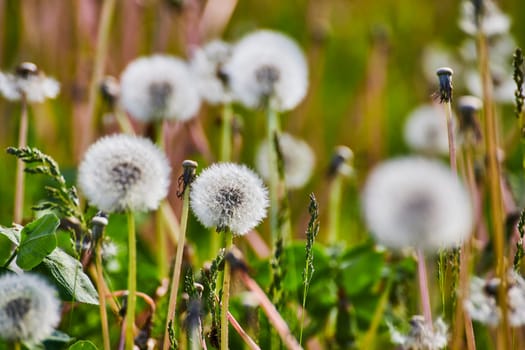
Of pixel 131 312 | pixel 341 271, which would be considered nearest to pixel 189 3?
pixel 341 271

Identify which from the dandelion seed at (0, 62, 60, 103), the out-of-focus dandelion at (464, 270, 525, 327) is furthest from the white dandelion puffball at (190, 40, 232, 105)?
the out-of-focus dandelion at (464, 270, 525, 327)

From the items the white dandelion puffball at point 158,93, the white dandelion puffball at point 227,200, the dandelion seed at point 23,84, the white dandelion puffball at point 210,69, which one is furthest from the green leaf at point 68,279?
the white dandelion puffball at point 210,69

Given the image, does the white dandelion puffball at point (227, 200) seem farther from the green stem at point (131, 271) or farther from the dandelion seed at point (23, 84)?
the dandelion seed at point (23, 84)

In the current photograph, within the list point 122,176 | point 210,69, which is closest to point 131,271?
point 122,176

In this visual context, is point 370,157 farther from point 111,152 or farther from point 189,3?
point 111,152

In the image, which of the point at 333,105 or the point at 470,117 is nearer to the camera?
the point at 470,117

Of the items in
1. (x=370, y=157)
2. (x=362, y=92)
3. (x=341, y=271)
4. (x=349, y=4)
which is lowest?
(x=341, y=271)

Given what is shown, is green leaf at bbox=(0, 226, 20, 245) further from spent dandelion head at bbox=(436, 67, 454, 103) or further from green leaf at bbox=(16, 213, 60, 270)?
spent dandelion head at bbox=(436, 67, 454, 103)
